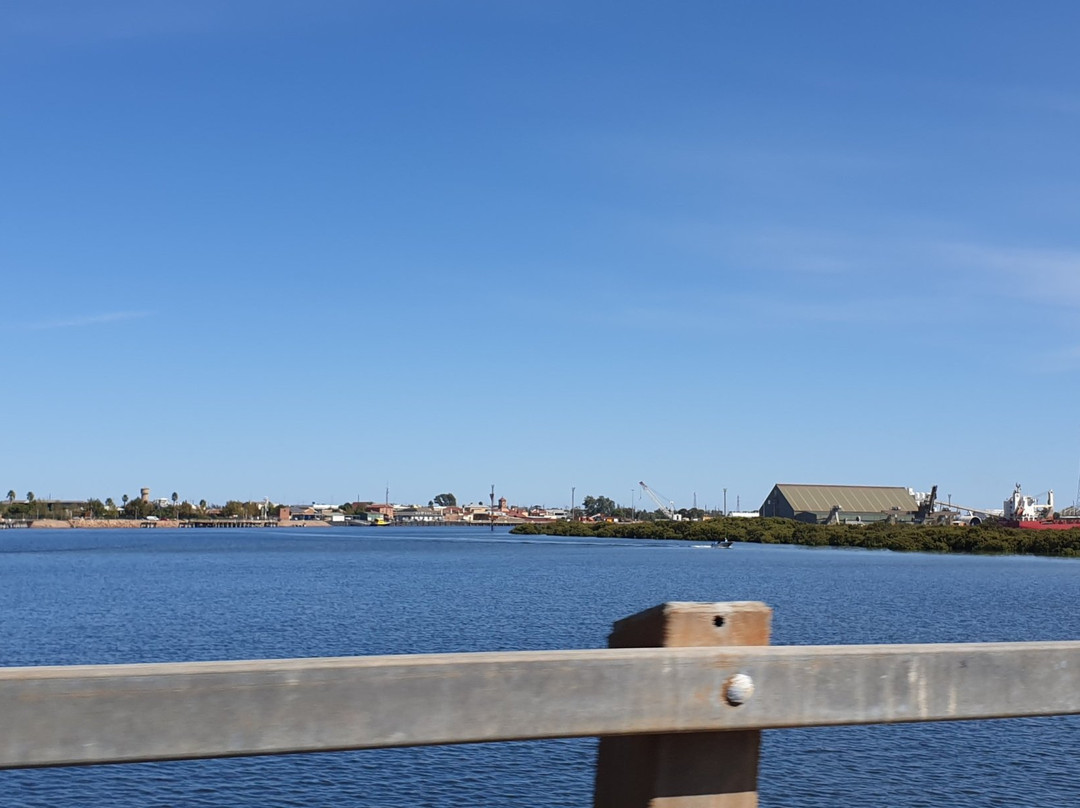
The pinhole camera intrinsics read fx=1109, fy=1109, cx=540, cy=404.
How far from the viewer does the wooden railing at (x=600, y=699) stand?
8.25 feet

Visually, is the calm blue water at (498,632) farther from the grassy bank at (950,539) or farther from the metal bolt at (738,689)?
the grassy bank at (950,539)

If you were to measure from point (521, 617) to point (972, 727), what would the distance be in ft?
90.3

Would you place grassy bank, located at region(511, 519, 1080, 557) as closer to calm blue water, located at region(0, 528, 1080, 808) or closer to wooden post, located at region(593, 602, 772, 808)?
calm blue water, located at region(0, 528, 1080, 808)

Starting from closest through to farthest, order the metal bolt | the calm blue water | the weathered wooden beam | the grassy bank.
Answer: the weathered wooden beam < the metal bolt < the calm blue water < the grassy bank

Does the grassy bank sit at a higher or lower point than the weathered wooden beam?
lower

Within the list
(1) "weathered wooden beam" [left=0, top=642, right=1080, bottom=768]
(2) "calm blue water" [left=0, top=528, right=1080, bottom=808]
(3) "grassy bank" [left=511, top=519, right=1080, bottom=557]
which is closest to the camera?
(1) "weathered wooden beam" [left=0, top=642, right=1080, bottom=768]

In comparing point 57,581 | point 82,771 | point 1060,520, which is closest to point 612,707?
point 82,771

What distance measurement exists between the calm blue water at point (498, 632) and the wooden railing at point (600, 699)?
37.1ft

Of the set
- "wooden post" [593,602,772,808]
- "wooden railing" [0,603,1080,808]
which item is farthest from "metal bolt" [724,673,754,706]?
"wooden post" [593,602,772,808]

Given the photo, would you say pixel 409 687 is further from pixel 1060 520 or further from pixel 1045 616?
pixel 1060 520

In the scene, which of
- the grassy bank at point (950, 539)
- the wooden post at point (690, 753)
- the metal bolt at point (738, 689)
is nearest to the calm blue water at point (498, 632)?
the wooden post at point (690, 753)

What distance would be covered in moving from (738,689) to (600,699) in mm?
390

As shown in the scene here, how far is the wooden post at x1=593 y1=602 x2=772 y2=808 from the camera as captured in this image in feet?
9.77

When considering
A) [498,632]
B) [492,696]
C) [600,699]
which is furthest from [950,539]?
[492,696]
